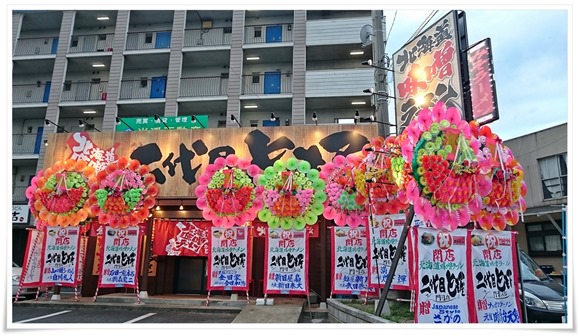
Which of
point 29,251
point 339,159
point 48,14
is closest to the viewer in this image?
point 339,159

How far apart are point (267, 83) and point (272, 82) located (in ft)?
0.92

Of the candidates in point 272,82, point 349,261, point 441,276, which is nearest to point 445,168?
point 441,276

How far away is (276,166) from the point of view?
10.6m

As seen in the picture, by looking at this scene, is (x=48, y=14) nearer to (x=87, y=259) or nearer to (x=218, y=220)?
(x=87, y=259)

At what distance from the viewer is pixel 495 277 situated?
6.63 meters

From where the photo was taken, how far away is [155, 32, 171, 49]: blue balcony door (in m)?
22.4

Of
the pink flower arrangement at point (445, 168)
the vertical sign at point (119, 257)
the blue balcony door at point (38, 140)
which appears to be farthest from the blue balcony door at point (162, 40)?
the pink flower arrangement at point (445, 168)

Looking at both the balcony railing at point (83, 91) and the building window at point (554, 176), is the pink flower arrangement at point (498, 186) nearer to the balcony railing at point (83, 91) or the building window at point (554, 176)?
the building window at point (554, 176)

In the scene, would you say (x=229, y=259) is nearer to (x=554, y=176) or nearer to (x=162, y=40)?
(x=554, y=176)

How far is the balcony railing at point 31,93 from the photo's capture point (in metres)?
22.6

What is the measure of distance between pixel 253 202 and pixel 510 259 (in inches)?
249

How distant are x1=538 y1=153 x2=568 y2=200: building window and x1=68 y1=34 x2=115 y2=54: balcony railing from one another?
23752mm

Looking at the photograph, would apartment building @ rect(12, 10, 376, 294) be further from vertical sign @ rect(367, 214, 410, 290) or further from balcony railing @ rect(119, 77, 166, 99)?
vertical sign @ rect(367, 214, 410, 290)

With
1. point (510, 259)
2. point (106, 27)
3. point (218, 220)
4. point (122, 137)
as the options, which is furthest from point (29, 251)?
point (106, 27)
